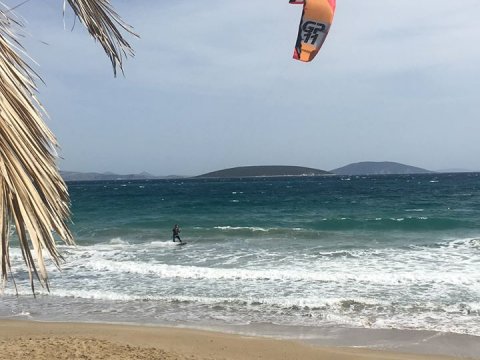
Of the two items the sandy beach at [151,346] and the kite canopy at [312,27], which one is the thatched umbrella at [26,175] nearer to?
the kite canopy at [312,27]

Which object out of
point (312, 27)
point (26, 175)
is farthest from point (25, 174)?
point (312, 27)

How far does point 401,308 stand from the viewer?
10703mm

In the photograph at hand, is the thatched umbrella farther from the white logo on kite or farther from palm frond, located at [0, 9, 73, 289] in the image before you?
the white logo on kite

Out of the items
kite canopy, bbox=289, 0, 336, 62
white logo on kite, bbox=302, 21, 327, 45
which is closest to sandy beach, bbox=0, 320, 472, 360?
kite canopy, bbox=289, 0, 336, 62

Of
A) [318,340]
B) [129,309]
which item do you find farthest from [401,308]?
[129,309]

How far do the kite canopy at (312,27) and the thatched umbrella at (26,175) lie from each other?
154 inches

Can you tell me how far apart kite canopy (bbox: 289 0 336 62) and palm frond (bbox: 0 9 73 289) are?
400 cm

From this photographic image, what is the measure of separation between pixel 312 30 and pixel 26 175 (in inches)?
185

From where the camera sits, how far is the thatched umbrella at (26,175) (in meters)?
1.39

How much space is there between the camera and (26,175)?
1.44 meters

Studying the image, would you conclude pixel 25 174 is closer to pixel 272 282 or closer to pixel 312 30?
pixel 312 30

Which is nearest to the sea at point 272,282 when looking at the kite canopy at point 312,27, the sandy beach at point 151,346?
the sandy beach at point 151,346

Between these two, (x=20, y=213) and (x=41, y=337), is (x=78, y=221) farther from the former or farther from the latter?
(x=20, y=213)

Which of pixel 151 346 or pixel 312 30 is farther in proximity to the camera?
pixel 151 346
